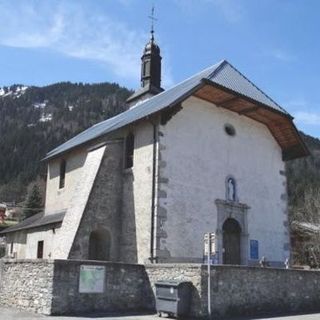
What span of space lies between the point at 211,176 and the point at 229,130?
9.23 feet

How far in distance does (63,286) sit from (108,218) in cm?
636

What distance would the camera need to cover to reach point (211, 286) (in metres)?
14.9

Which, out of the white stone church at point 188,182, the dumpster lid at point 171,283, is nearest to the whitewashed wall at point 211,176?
the white stone church at point 188,182

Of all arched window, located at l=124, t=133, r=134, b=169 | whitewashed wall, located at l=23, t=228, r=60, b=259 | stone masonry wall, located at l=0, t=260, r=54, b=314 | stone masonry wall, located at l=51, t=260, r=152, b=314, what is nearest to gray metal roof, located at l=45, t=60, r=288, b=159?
arched window, located at l=124, t=133, r=134, b=169

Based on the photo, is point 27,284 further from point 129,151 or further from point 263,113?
point 263,113

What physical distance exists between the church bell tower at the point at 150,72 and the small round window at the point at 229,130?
11952 mm

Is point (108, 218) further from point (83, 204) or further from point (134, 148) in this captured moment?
point (134, 148)

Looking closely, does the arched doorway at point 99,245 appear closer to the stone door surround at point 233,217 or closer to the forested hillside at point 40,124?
the stone door surround at point 233,217

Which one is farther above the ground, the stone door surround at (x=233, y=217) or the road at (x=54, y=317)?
the stone door surround at (x=233, y=217)

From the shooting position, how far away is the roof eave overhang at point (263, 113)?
842 inches

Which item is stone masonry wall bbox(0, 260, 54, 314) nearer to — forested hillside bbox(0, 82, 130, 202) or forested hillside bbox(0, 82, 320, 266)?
forested hillside bbox(0, 82, 320, 266)

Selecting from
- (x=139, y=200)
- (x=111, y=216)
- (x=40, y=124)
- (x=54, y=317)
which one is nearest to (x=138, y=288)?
(x=54, y=317)

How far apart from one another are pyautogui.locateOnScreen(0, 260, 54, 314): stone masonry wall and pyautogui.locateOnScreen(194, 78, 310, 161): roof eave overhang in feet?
32.5

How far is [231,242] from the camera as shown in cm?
2209
